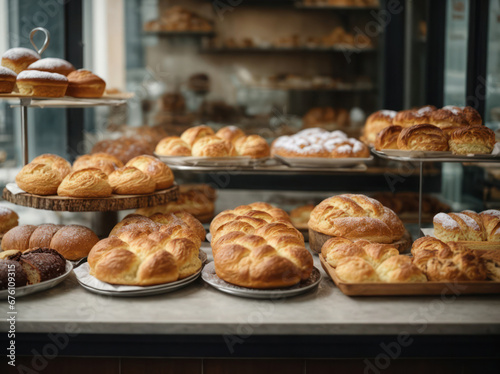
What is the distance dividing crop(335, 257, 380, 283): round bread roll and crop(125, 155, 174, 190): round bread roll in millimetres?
995

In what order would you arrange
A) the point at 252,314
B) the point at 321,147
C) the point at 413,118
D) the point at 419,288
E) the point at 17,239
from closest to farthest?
the point at 252,314
the point at 419,288
the point at 17,239
the point at 413,118
the point at 321,147

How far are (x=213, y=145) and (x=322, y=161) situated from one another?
0.55 metres

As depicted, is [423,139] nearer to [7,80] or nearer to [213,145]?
[213,145]

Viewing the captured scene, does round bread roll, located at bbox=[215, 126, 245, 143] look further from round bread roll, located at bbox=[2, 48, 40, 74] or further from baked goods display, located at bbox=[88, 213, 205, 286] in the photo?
round bread roll, located at bbox=[2, 48, 40, 74]

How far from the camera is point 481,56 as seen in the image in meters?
4.02

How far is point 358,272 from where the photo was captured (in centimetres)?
187

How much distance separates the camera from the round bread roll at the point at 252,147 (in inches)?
110

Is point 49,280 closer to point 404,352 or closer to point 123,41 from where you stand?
point 404,352

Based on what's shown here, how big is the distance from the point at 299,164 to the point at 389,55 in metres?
2.69

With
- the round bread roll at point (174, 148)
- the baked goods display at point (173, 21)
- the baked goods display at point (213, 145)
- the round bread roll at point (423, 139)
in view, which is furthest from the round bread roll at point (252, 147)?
the baked goods display at point (173, 21)

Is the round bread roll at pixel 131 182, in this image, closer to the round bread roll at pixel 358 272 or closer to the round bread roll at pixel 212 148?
the round bread roll at pixel 212 148

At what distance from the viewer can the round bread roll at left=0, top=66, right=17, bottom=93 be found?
2320 mm

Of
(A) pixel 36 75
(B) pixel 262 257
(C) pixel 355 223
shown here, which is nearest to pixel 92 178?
(A) pixel 36 75

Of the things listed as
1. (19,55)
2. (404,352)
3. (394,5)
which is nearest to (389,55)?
(394,5)
